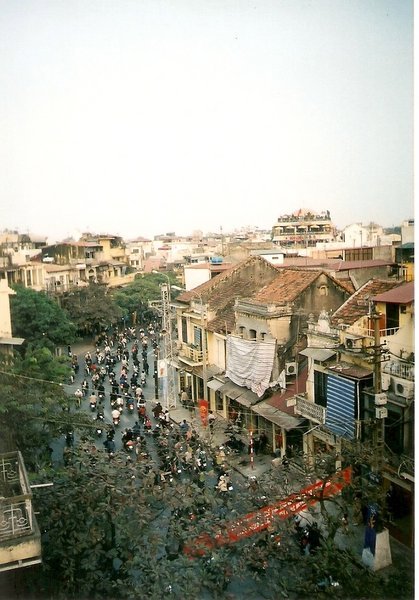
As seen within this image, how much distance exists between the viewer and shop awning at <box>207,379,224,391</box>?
562 centimetres

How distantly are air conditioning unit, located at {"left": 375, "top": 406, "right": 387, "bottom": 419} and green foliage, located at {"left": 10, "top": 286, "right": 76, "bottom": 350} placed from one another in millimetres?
3269

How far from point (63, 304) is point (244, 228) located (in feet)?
7.01

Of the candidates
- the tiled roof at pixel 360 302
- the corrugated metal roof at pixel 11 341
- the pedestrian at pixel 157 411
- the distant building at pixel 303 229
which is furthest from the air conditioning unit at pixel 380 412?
the corrugated metal roof at pixel 11 341

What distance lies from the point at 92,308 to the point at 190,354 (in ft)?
3.89

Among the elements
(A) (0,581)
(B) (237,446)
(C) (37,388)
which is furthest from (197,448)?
(A) (0,581)

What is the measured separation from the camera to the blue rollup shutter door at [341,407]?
200 inches

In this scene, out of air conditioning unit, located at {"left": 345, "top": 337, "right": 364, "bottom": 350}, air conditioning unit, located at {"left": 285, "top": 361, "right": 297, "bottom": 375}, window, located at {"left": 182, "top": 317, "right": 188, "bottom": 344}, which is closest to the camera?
air conditioning unit, located at {"left": 345, "top": 337, "right": 364, "bottom": 350}

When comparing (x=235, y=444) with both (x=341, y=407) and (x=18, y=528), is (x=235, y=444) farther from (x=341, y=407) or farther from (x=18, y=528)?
(x=18, y=528)

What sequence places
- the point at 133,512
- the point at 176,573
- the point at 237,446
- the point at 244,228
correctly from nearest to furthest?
the point at 176,573, the point at 133,512, the point at 237,446, the point at 244,228

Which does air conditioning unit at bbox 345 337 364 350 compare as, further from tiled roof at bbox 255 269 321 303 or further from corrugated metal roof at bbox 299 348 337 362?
tiled roof at bbox 255 269 321 303

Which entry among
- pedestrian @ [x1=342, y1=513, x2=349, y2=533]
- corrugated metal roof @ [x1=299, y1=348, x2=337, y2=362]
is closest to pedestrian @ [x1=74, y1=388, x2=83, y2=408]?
corrugated metal roof @ [x1=299, y1=348, x2=337, y2=362]

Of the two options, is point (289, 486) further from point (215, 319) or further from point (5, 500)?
A: point (5, 500)

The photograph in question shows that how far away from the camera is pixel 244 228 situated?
580cm

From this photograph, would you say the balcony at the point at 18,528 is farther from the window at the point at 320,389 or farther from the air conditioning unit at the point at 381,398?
the air conditioning unit at the point at 381,398
